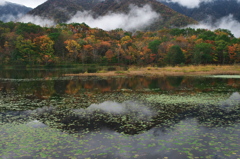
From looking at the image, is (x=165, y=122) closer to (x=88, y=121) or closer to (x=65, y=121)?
(x=88, y=121)

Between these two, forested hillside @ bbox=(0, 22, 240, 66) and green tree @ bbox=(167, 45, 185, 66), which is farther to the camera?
forested hillside @ bbox=(0, 22, 240, 66)

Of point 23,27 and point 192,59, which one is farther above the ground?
point 23,27

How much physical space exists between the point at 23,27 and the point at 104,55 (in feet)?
156

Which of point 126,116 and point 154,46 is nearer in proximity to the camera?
A: point 126,116

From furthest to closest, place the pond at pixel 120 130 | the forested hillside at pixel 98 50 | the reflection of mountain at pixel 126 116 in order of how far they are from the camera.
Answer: the forested hillside at pixel 98 50 < the reflection of mountain at pixel 126 116 < the pond at pixel 120 130

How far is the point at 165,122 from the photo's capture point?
47.8 feet

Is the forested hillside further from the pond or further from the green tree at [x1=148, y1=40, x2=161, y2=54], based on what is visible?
the pond

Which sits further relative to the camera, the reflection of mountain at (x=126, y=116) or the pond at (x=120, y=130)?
the reflection of mountain at (x=126, y=116)

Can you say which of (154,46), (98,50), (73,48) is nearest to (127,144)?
(154,46)

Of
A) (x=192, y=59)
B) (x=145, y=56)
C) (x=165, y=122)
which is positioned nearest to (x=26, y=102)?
(x=165, y=122)

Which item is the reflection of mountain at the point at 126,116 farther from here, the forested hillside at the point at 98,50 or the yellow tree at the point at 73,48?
the yellow tree at the point at 73,48

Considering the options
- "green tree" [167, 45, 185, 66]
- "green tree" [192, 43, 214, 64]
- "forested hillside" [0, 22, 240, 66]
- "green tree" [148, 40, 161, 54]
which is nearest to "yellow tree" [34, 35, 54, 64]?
"forested hillside" [0, 22, 240, 66]

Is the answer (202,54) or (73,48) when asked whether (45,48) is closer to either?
(73,48)

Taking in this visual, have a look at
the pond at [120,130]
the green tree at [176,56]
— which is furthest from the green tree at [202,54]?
the pond at [120,130]
